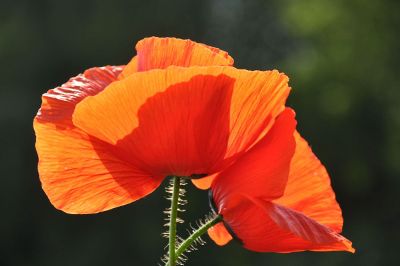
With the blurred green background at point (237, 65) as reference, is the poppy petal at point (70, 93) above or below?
above

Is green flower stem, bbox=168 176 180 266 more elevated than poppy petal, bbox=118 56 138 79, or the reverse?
poppy petal, bbox=118 56 138 79

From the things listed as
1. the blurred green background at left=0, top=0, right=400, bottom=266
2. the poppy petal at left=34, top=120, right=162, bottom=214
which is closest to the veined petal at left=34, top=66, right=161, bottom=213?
the poppy petal at left=34, top=120, right=162, bottom=214

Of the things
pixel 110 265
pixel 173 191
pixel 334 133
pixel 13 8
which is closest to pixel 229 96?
pixel 173 191

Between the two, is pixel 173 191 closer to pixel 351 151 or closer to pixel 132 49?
pixel 132 49

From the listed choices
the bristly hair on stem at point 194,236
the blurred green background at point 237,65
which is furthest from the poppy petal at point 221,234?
the blurred green background at point 237,65

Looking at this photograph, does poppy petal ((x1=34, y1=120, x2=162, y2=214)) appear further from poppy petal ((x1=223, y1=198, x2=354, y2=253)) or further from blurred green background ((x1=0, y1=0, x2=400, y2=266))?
blurred green background ((x1=0, y1=0, x2=400, y2=266))

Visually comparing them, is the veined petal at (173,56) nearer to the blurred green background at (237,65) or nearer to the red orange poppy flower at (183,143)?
the red orange poppy flower at (183,143)

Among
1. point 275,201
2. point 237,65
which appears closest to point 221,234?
point 275,201
